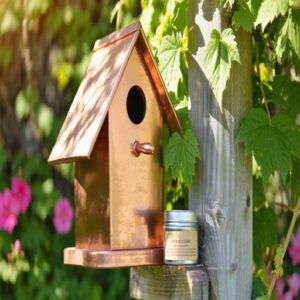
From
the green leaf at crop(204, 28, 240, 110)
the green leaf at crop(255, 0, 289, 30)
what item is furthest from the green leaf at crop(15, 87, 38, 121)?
the green leaf at crop(255, 0, 289, 30)

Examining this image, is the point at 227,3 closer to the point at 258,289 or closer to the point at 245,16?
the point at 245,16

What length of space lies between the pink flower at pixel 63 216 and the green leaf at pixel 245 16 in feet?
4.96

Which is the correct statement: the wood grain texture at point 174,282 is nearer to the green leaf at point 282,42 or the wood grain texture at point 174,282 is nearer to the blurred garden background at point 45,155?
the green leaf at point 282,42

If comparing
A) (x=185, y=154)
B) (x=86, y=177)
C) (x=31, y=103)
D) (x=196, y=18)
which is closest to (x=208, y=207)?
(x=185, y=154)

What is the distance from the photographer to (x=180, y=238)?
78.8 inches

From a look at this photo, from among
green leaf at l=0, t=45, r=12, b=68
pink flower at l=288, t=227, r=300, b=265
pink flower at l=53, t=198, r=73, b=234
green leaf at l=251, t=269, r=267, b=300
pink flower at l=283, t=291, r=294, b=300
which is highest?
green leaf at l=0, t=45, r=12, b=68

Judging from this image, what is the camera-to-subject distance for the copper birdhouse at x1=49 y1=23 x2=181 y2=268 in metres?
2.02

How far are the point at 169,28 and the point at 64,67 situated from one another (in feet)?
3.65

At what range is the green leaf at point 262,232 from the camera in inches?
96.1

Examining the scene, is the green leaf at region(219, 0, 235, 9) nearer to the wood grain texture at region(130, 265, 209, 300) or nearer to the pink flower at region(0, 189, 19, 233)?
the wood grain texture at region(130, 265, 209, 300)

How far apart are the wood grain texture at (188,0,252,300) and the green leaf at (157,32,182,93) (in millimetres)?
41

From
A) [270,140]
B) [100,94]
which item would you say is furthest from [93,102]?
[270,140]

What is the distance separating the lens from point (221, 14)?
82.4 inches

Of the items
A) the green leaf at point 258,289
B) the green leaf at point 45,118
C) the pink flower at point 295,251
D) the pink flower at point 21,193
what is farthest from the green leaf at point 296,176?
the pink flower at point 21,193
